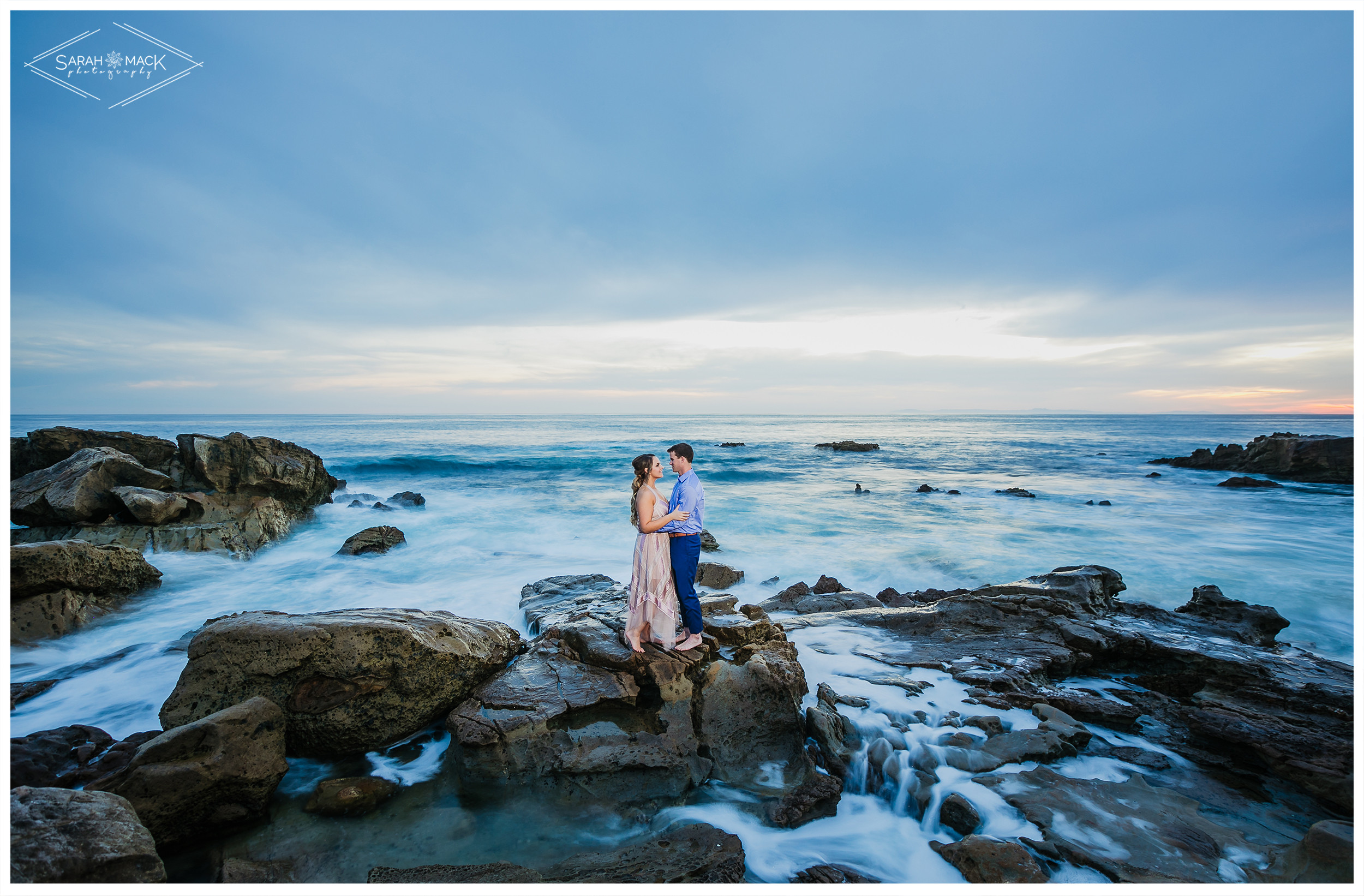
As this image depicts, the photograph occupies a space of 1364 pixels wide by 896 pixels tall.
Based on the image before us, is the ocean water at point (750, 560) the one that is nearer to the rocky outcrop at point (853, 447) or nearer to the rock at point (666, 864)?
the rock at point (666, 864)

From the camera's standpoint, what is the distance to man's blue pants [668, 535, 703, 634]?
5242mm

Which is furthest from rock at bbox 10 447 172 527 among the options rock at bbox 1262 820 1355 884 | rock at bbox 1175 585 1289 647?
rock at bbox 1175 585 1289 647

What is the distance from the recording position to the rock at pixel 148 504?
10430 mm

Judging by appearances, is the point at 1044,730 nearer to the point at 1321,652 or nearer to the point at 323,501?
the point at 1321,652

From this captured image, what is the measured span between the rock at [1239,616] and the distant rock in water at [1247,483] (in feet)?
72.7

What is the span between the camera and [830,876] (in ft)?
11.7

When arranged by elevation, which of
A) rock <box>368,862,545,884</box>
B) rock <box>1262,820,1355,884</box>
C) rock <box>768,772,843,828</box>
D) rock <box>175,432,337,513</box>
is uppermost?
rock <box>175,432,337,513</box>

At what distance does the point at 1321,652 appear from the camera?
7.92 metres

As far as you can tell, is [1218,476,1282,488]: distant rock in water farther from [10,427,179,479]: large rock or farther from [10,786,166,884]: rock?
[10,427,179,479]: large rock

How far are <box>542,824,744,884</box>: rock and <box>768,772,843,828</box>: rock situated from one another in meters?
0.44

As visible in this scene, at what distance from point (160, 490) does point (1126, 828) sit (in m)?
15.9

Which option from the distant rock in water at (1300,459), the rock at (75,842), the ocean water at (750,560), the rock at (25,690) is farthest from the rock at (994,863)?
the distant rock in water at (1300,459)

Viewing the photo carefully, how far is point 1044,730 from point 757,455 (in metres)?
37.4

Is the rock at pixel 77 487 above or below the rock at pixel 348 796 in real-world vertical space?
above
